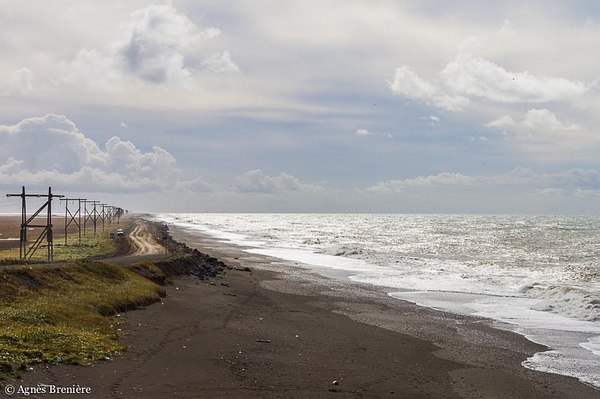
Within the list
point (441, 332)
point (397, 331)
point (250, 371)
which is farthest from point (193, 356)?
point (441, 332)

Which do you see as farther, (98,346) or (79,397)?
(98,346)

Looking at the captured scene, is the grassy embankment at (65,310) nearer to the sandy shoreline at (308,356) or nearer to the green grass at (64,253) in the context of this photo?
the sandy shoreline at (308,356)

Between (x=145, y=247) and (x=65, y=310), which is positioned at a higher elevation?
(x=65, y=310)

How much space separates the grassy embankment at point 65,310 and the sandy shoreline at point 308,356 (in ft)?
2.40

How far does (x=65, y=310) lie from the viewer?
22.9 metres

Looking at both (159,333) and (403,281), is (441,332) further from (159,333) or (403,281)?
(403,281)

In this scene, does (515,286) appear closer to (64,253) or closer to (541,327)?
(541,327)

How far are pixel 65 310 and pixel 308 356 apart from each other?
32.5ft

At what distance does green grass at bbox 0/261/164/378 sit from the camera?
16.8m

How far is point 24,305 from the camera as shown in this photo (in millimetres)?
23031

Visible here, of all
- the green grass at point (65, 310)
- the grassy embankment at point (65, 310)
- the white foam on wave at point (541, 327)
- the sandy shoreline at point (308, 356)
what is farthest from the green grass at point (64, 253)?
the white foam on wave at point (541, 327)

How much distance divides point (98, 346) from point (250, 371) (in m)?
4.99

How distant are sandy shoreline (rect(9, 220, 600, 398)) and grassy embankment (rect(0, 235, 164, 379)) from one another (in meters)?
0.73

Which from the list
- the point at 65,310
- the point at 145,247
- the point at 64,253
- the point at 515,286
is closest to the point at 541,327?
the point at 515,286
